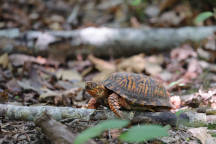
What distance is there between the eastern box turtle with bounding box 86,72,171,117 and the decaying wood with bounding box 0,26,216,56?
2.98 metres

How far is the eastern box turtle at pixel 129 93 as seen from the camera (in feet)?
9.82

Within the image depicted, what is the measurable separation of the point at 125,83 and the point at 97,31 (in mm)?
3239

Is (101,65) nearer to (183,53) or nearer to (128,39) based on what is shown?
(128,39)

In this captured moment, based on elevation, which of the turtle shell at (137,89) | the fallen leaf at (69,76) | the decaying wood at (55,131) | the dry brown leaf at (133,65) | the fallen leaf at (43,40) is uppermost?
the fallen leaf at (43,40)

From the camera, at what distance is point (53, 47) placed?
585 centimetres

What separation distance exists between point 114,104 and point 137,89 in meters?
0.43

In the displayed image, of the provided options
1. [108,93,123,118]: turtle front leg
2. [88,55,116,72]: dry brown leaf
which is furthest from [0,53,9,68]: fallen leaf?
[108,93,123,118]: turtle front leg

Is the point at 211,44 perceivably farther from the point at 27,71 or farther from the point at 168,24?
the point at 27,71

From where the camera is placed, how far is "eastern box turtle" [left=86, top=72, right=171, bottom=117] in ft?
9.82

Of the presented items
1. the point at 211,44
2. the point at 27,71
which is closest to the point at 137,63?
the point at 211,44

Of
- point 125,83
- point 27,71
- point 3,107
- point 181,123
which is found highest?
point 27,71

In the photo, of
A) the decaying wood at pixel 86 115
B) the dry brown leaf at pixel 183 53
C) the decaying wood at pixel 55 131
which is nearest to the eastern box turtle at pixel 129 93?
the decaying wood at pixel 86 115

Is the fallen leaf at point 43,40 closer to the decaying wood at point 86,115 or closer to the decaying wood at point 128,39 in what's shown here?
the decaying wood at point 128,39

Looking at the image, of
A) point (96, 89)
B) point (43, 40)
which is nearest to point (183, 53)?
A: point (43, 40)
